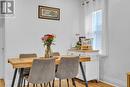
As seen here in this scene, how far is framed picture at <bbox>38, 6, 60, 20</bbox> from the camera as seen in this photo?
475 cm

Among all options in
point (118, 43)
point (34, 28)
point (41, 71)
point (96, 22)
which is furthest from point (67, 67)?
point (96, 22)

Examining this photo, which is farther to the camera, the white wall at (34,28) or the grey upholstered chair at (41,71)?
the white wall at (34,28)

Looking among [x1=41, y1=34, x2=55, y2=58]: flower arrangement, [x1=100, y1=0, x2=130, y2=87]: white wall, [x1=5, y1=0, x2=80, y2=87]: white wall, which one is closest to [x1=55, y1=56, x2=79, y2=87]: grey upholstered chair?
[x1=41, y1=34, x2=55, y2=58]: flower arrangement

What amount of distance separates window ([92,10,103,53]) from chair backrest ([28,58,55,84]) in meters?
2.16

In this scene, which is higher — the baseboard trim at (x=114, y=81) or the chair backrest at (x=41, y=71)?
the chair backrest at (x=41, y=71)

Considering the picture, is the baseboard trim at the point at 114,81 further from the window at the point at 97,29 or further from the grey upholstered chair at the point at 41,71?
the grey upholstered chair at the point at 41,71

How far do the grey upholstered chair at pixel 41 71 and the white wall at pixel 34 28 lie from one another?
1.85m

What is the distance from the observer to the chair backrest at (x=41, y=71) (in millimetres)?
2727

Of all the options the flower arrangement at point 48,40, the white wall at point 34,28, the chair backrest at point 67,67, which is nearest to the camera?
the chair backrest at point 67,67

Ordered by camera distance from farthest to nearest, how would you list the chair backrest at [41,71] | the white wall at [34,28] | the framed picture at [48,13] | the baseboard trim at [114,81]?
the framed picture at [48,13]
the white wall at [34,28]
the baseboard trim at [114,81]
the chair backrest at [41,71]

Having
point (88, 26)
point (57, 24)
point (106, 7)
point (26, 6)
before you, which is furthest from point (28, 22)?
point (106, 7)

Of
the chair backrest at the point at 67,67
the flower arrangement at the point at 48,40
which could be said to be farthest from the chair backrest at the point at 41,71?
the flower arrangement at the point at 48,40

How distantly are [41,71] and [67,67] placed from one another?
23.1 inches

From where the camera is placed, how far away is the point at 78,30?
5.40 m
